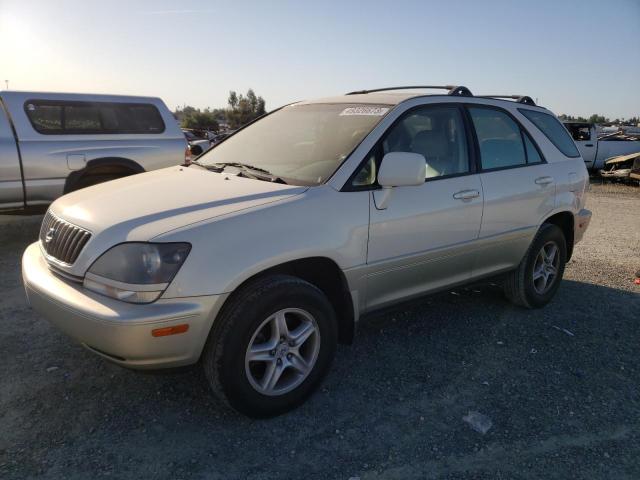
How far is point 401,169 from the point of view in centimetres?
295

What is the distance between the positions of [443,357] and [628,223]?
23.2 feet

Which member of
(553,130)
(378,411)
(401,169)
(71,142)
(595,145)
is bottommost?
(378,411)

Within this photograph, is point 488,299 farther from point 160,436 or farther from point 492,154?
point 160,436

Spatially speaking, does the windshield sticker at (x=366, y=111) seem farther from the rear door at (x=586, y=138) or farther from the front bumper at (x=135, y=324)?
the rear door at (x=586, y=138)

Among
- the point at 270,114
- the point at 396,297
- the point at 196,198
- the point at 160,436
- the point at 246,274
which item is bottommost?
the point at 160,436

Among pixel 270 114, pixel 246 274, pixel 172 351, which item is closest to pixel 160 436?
pixel 172 351

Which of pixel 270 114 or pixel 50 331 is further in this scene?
pixel 270 114

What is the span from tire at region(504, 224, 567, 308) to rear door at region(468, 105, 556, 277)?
0.46 feet

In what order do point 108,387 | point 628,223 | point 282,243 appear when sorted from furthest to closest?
point 628,223, point 108,387, point 282,243

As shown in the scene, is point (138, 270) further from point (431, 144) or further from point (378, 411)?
point (431, 144)

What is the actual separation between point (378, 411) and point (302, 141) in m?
1.83

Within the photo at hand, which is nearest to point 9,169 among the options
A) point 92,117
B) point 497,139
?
point 92,117

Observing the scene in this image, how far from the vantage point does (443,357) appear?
3.63 m

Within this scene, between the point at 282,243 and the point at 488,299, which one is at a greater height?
the point at 282,243
